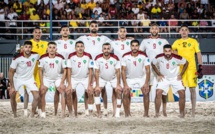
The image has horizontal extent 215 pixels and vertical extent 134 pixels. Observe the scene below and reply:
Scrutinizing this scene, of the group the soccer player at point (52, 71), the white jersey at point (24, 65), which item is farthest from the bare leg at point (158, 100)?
the white jersey at point (24, 65)

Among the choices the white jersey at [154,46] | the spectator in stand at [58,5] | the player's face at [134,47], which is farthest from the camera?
the spectator in stand at [58,5]

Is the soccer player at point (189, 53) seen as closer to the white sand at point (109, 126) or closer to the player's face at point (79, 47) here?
the white sand at point (109, 126)

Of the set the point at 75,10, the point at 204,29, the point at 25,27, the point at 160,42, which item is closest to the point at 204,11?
the point at 204,29

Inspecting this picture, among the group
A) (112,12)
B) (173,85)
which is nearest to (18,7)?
(112,12)

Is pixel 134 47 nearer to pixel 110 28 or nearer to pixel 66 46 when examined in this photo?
pixel 66 46

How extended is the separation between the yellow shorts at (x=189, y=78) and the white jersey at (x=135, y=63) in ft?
3.77

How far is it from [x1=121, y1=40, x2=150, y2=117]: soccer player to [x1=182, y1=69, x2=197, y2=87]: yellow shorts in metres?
1.08

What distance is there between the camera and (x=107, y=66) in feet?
49.8

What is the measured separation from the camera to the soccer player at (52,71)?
1521 cm

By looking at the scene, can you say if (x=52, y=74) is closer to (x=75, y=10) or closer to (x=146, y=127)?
(x=146, y=127)

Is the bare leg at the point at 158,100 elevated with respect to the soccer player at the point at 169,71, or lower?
lower

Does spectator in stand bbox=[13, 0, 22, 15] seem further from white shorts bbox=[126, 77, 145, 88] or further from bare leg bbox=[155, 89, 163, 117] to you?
bare leg bbox=[155, 89, 163, 117]

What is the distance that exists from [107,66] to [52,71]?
4.93ft

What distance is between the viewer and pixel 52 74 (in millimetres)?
15508
